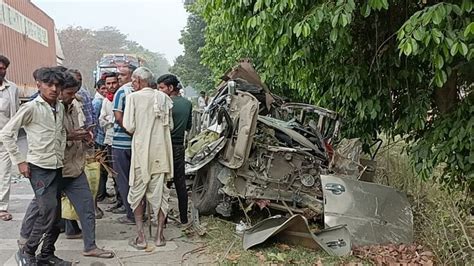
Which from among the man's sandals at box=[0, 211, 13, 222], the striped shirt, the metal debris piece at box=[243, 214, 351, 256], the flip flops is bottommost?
the man's sandals at box=[0, 211, 13, 222]

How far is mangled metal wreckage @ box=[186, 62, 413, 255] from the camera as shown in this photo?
491cm

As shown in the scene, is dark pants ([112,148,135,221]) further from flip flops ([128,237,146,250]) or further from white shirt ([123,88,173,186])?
flip flops ([128,237,146,250])

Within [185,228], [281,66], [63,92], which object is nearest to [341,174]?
[281,66]

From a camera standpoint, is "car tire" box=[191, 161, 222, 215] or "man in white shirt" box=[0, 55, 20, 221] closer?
"man in white shirt" box=[0, 55, 20, 221]

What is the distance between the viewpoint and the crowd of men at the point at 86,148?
3.86 m

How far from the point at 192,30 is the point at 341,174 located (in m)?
26.8

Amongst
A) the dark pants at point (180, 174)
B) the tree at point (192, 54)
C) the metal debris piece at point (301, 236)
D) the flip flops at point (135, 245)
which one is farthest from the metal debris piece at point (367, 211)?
the tree at point (192, 54)

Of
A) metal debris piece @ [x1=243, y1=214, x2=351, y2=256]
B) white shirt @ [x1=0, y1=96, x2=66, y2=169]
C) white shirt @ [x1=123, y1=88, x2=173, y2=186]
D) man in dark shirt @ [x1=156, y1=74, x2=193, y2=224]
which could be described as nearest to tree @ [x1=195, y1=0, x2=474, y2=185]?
man in dark shirt @ [x1=156, y1=74, x2=193, y2=224]

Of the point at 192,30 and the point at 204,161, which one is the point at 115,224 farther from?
the point at 192,30

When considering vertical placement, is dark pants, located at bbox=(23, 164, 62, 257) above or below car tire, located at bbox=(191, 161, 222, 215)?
above

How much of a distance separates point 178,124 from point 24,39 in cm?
1219

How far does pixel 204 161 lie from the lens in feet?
18.9

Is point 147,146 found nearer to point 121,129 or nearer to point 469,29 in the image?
point 121,129

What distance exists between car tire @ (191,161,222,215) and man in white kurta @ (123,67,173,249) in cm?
97
